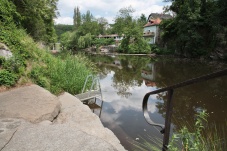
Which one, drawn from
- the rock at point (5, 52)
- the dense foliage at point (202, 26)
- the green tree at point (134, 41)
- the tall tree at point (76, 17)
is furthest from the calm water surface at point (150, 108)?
the tall tree at point (76, 17)

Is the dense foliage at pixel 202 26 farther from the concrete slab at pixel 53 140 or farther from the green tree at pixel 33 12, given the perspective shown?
the concrete slab at pixel 53 140

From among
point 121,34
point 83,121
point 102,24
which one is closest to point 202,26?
point 121,34

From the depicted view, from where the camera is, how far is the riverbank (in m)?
2.65

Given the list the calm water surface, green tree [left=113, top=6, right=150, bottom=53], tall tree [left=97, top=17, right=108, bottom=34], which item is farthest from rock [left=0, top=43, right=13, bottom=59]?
tall tree [left=97, top=17, right=108, bottom=34]

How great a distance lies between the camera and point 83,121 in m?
4.26

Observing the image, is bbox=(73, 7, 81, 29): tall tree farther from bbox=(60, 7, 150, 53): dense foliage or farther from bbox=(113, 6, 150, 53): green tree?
bbox=(113, 6, 150, 53): green tree

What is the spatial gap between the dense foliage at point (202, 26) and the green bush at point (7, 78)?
21.8 m

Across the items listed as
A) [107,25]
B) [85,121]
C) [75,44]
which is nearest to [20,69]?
[85,121]

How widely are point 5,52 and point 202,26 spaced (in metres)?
24.6

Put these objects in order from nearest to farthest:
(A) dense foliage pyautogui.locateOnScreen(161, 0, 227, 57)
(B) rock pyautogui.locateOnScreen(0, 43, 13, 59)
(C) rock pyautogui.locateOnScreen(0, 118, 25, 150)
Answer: (C) rock pyautogui.locateOnScreen(0, 118, 25, 150) < (B) rock pyautogui.locateOnScreen(0, 43, 13, 59) < (A) dense foliage pyautogui.locateOnScreen(161, 0, 227, 57)

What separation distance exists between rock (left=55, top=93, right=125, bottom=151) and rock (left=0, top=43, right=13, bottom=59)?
2.36m

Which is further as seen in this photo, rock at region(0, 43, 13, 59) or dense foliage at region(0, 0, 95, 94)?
rock at region(0, 43, 13, 59)

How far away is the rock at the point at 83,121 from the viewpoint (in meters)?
3.72

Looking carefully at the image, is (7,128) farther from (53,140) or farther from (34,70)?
(34,70)
